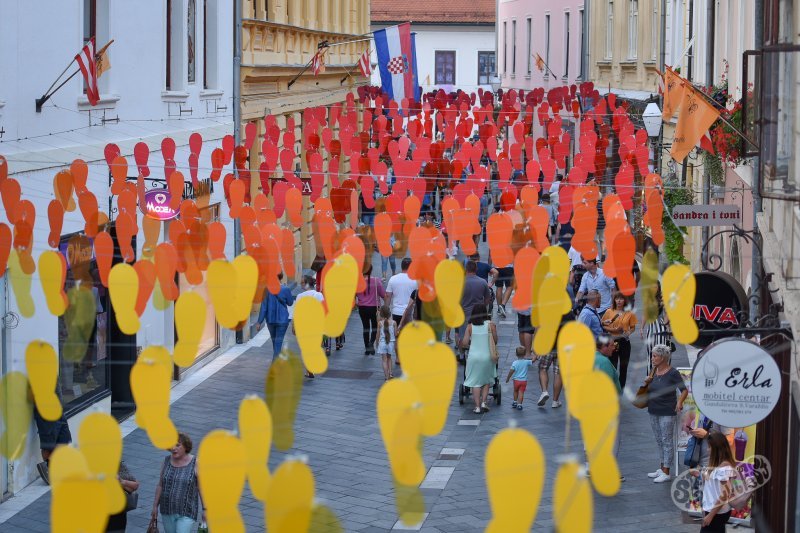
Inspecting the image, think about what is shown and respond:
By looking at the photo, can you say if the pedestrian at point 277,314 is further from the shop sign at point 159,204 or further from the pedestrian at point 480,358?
the shop sign at point 159,204

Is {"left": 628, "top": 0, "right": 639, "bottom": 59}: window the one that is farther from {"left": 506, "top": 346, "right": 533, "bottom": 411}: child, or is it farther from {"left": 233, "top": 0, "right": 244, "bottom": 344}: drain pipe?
{"left": 506, "top": 346, "right": 533, "bottom": 411}: child

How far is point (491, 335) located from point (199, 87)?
21.4ft

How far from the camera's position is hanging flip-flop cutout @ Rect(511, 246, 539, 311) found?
8.83 meters

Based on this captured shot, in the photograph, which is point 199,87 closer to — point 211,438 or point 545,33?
point 211,438

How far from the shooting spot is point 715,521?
9.86 metres

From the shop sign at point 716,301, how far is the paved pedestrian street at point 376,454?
159cm

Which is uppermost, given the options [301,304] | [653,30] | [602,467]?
[653,30]

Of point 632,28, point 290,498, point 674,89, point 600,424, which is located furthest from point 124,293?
point 632,28

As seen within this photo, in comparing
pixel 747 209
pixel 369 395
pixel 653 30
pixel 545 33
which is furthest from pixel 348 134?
pixel 545 33

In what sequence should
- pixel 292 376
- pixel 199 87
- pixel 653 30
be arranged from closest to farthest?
pixel 292 376 < pixel 199 87 < pixel 653 30

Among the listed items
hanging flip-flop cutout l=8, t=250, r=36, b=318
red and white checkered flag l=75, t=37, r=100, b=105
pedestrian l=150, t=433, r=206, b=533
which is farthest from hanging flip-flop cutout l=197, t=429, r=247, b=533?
red and white checkered flag l=75, t=37, r=100, b=105

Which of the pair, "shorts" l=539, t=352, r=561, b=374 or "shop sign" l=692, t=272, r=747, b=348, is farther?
"shorts" l=539, t=352, r=561, b=374

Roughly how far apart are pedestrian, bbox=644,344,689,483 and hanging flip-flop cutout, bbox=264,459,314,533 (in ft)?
22.5

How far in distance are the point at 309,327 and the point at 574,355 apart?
1866mm
